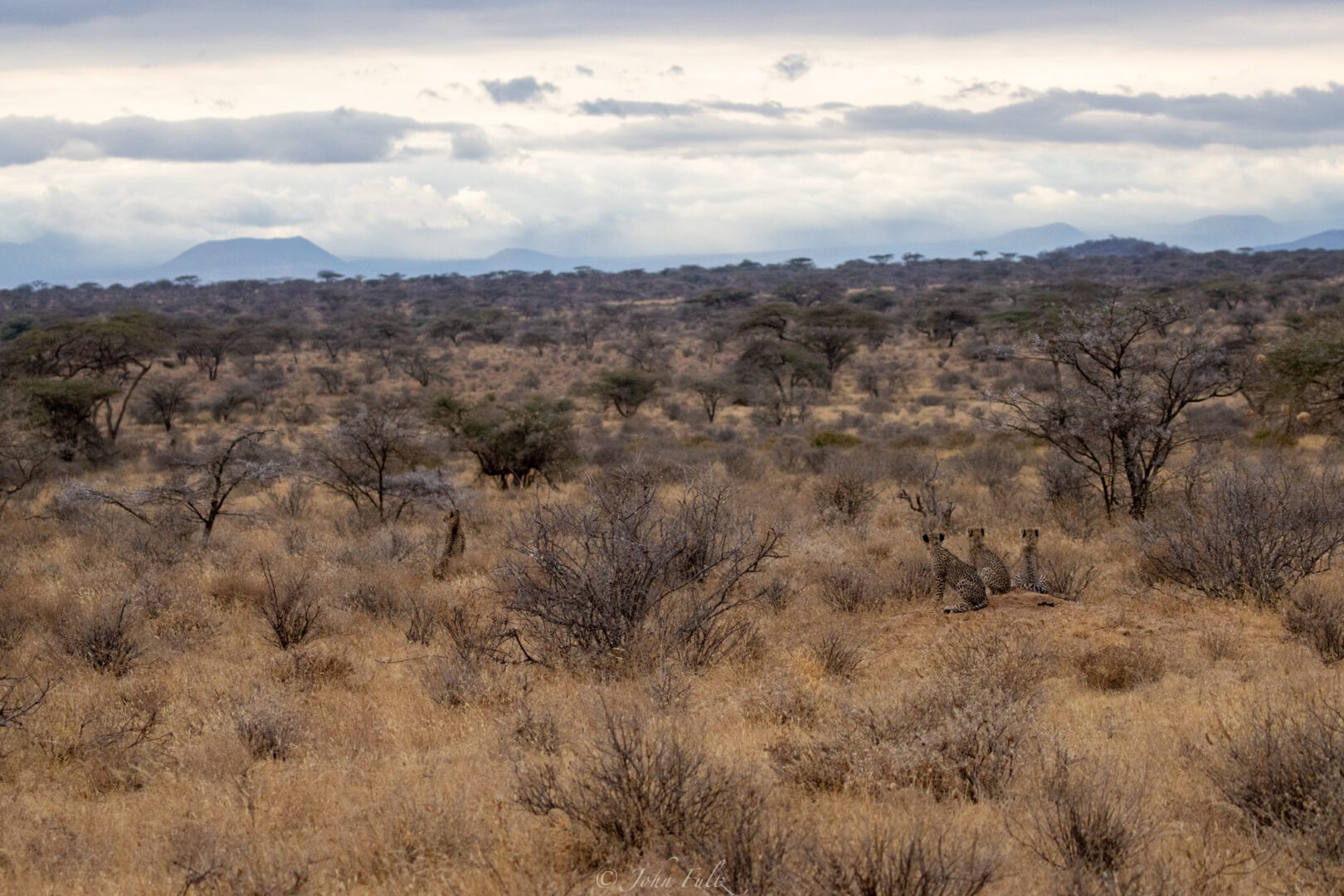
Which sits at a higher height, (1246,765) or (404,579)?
(1246,765)

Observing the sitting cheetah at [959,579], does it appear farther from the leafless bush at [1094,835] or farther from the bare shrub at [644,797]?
the bare shrub at [644,797]

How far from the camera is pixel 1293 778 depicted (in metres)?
4.79

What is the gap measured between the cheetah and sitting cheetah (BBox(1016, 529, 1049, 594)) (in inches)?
257

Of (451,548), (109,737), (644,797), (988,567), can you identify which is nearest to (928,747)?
(644,797)

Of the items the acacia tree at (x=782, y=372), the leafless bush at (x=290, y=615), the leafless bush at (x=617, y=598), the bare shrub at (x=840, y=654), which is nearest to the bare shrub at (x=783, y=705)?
the bare shrub at (x=840, y=654)

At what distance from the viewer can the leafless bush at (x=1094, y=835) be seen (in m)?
4.14

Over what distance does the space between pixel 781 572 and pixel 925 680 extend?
15.7ft

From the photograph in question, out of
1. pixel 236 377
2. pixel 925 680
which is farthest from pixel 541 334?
pixel 925 680

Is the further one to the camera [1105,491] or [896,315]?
[896,315]

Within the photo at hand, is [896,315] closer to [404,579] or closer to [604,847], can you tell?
[404,579]

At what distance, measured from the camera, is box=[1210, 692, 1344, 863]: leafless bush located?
440 cm

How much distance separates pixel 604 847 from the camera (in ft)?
15.6

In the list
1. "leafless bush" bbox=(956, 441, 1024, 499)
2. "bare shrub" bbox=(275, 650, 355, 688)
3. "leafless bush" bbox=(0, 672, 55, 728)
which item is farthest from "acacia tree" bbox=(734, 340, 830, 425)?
"leafless bush" bbox=(0, 672, 55, 728)

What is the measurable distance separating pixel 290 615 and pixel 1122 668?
7497mm
